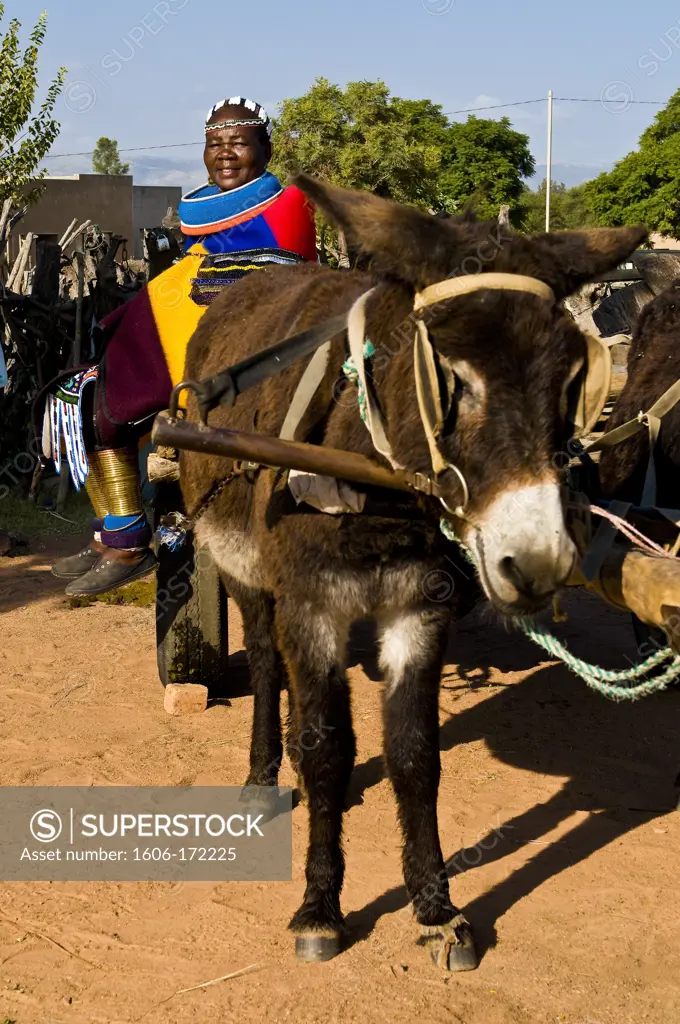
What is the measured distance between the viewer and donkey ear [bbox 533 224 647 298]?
8.45ft

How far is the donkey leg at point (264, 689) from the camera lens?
4.23m

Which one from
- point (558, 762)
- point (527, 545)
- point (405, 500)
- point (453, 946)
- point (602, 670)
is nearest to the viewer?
point (527, 545)

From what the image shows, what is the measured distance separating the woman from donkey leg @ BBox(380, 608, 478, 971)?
6.63 feet

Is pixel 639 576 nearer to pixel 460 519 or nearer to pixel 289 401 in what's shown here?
pixel 460 519

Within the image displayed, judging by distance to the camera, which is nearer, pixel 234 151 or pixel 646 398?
pixel 646 398

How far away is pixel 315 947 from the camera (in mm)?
3086

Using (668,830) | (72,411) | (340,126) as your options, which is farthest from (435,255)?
(340,126)

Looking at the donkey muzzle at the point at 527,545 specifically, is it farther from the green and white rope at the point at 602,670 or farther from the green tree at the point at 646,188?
the green tree at the point at 646,188

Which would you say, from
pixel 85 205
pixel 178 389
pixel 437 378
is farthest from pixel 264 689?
pixel 85 205

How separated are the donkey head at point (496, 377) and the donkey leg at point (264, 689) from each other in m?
1.80

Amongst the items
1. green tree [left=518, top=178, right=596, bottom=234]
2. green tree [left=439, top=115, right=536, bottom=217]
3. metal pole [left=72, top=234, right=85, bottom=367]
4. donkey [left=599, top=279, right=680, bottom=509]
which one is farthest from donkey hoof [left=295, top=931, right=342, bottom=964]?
green tree [left=518, top=178, right=596, bottom=234]

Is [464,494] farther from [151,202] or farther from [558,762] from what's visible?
[151,202]

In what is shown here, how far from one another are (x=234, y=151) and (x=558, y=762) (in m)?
3.13

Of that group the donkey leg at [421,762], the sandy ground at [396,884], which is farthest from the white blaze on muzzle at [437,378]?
the sandy ground at [396,884]
